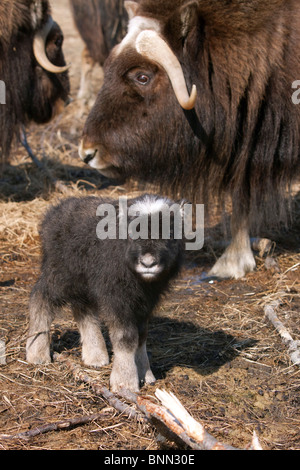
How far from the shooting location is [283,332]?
3.46m

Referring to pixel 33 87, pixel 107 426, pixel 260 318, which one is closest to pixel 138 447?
pixel 107 426

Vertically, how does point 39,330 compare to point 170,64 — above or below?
below

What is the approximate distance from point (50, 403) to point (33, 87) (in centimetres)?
374

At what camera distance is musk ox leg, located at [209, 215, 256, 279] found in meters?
4.43

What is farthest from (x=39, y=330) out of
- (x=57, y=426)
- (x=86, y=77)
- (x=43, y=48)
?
(x=86, y=77)

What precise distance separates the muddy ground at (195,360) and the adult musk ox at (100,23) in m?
3.85

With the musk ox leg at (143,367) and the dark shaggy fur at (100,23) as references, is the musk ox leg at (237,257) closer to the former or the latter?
the musk ox leg at (143,367)

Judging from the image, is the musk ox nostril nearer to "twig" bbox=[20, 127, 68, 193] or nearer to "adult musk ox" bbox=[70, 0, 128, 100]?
"twig" bbox=[20, 127, 68, 193]

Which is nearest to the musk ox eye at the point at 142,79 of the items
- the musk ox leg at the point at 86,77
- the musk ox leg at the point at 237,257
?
the musk ox leg at the point at 237,257

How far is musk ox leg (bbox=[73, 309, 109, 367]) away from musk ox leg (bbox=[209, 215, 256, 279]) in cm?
149

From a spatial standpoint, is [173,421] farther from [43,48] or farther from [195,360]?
[43,48]

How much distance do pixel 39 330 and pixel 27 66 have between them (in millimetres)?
3187

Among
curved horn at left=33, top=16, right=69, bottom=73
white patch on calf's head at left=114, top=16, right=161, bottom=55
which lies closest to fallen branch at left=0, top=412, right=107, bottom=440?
white patch on calf's head at left=114, top=16, right=161, bottom=55

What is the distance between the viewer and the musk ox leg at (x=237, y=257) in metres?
4.43
